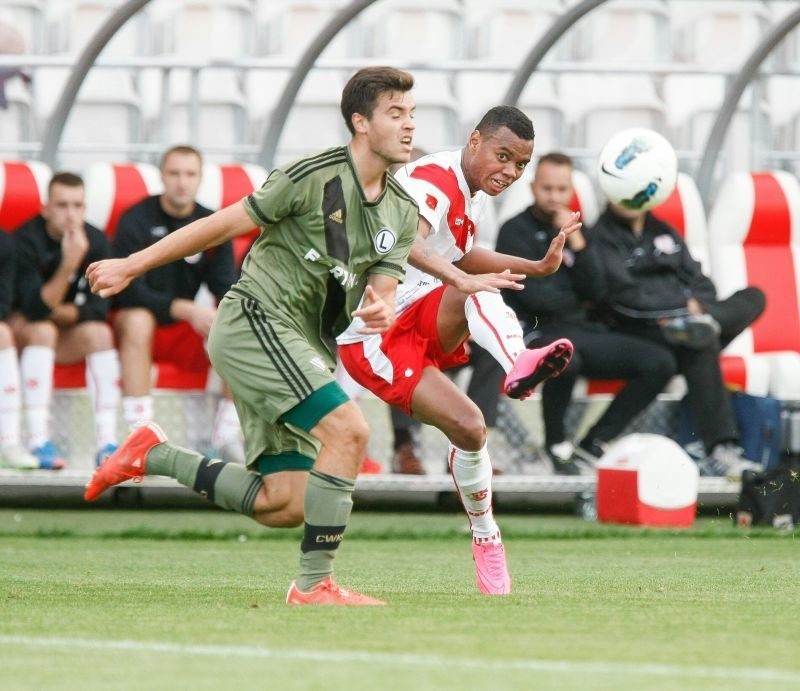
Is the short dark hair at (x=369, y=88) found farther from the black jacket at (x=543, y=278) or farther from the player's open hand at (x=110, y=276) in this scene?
→ the black jacket at (x=543, y=278)

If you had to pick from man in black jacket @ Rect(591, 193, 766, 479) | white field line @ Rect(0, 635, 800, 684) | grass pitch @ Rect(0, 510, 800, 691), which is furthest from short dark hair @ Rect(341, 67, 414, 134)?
man in black jacket @ Rect(591, 193, 766, 479)

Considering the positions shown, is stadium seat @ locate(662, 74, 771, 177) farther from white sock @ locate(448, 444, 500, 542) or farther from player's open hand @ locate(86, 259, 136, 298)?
player's open hand @ locate(86, 259, 136, 298)

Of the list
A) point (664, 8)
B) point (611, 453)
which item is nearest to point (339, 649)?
point (611, 453)

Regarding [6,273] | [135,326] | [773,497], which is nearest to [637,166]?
[773,497]

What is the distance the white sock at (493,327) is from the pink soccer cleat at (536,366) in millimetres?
87

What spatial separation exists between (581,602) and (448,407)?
1076mm

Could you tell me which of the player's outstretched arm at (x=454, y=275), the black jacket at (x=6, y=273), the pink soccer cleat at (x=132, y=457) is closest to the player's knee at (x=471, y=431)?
the player's outstretched arm at (x=454, y=275)

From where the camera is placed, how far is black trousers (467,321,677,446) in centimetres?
1102

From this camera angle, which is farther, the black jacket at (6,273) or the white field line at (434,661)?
the black jacket at (6,273)

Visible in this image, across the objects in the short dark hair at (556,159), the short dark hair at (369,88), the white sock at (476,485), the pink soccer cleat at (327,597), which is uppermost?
the short dark hair at (369,88)

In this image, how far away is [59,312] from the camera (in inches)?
423

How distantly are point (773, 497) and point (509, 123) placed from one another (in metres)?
4.24

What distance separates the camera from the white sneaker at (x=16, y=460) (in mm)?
10586

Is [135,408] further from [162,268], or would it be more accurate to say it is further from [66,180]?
[66,180]
